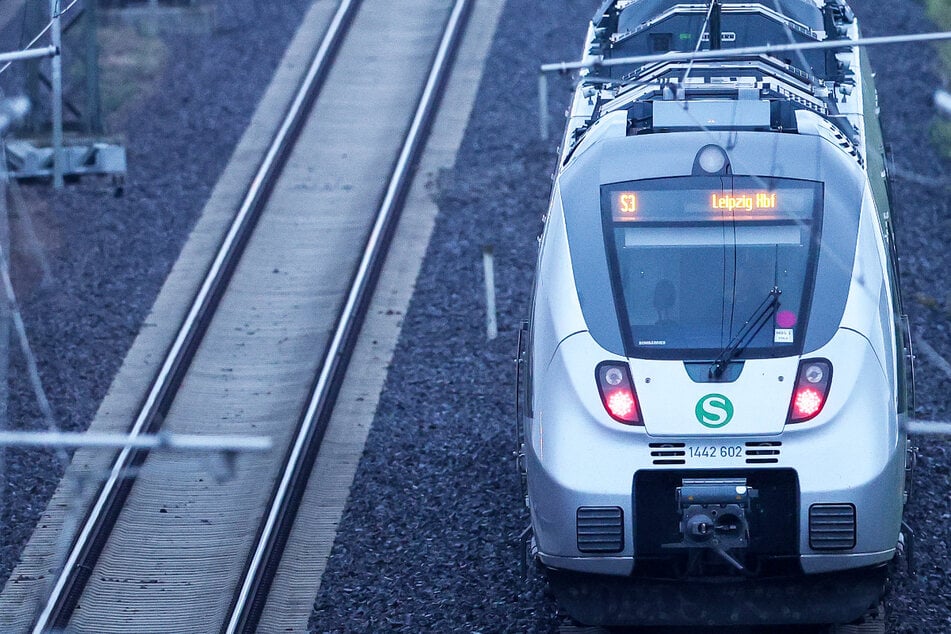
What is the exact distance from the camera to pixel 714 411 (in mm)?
6820

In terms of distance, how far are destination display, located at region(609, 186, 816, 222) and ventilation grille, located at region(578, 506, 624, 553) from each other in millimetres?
1717

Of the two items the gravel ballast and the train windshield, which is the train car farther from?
the gravel ballast

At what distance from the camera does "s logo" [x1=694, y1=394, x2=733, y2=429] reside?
6.79 meters

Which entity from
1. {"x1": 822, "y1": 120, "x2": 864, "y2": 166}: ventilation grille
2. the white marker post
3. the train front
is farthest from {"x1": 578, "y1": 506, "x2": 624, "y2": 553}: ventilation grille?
the white marker post

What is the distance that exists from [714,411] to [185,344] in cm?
614

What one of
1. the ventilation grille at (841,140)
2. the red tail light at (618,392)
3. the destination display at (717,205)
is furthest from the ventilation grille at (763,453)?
the ventilation grille at (841,140)

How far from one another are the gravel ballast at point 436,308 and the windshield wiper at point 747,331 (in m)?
2.01

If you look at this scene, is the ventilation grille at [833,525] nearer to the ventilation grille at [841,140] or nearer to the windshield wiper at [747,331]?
the windshield wiper at [747,331]

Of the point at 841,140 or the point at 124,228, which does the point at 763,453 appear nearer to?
the point at 841,140

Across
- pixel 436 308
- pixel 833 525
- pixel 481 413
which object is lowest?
pixel 481 413

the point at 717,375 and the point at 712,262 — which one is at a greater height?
the point at 712,262

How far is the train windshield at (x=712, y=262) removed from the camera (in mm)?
7113

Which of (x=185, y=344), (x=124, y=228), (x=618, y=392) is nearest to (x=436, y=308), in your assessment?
(x=185, y=344)

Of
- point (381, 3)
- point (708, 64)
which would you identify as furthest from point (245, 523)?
point (381, 3)
